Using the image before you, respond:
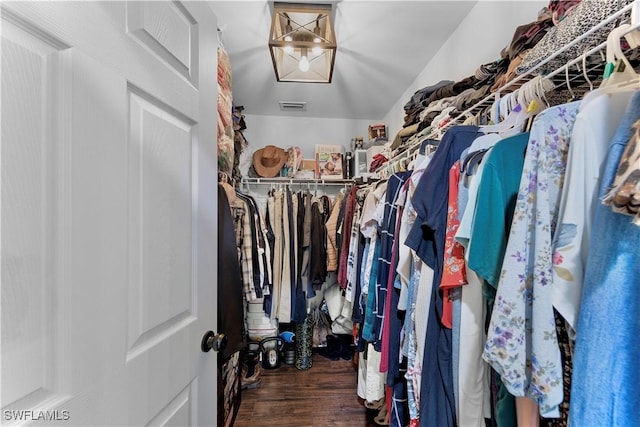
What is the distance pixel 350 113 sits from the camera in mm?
2883

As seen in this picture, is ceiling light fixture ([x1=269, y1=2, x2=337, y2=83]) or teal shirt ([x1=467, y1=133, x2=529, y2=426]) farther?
ceiling light fixture ([x1=269, y1=2, x2=337, y2=83])

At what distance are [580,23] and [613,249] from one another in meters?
0.56

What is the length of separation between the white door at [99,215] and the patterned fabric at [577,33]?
0.96m

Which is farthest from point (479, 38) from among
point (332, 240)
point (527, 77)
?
point (332, 240)

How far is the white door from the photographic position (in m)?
0.37

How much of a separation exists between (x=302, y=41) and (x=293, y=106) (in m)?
1.20

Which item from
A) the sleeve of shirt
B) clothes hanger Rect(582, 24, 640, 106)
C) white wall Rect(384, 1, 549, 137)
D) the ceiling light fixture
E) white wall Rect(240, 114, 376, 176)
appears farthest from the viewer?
white wall Rect(240, 114, 376, 176)

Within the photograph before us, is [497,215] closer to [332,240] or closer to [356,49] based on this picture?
[356,49]

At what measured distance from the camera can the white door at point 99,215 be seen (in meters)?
0.37

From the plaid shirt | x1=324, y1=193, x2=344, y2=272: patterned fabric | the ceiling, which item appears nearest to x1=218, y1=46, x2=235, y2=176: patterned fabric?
the ceiling

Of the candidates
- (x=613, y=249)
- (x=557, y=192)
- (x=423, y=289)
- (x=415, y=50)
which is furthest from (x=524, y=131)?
(x=415, y=50)

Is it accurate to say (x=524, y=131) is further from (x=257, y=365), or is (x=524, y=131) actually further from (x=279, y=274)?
(x=257, y=365)

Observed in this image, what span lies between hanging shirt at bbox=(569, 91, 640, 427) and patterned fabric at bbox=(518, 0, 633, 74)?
0.96ft

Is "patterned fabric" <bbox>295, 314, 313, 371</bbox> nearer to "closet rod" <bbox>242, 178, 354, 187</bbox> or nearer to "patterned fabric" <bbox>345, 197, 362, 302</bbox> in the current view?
"patterned fabric" <bbox>345, 197, 362, 302</bbox>
